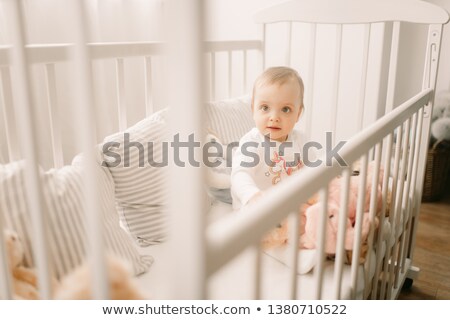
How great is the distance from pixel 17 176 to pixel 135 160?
414 millimetres

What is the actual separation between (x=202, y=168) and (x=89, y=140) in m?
0.11

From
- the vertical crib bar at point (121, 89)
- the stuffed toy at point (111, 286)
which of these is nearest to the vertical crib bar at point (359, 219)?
the stuffed toy at point (111, 286)

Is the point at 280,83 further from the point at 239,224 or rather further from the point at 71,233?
the point at 239,224

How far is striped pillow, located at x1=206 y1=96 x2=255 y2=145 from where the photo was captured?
1515mm

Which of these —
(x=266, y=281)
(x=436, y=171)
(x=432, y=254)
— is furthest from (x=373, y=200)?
(x=436, y=171)

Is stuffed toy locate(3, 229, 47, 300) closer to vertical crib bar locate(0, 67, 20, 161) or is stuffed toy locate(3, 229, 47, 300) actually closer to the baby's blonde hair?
vertical crib bar locate(0, 67, 20, 161)

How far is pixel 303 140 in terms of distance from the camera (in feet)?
4.65

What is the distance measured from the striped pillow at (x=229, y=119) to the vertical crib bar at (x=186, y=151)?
107 cm

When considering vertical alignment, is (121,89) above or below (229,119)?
above

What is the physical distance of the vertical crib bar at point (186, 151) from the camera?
0.36m

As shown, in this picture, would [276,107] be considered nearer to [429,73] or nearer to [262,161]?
[262,161]

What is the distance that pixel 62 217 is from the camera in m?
0.81

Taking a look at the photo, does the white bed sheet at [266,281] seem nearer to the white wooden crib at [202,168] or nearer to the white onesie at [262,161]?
the white wooden crib at [202,168]

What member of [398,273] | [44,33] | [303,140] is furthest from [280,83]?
[44,33]
